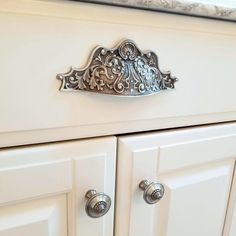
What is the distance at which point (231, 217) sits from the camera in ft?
1.84

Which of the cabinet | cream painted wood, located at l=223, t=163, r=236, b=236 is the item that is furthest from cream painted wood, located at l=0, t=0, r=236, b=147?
cream painted wood, located at l=223, t=163, r=236, b=236

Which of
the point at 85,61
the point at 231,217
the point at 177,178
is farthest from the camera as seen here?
the point at 231,217

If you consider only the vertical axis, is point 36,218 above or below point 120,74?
below

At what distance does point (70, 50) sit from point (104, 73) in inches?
2.2

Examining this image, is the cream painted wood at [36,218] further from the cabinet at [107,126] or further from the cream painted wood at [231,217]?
the cream painted wood at [231,217]

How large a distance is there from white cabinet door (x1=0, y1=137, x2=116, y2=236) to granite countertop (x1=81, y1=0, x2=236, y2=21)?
193 mm

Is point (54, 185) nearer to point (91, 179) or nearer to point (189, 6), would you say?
point (91, 179)

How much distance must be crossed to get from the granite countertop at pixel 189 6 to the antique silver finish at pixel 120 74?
0.17 feet

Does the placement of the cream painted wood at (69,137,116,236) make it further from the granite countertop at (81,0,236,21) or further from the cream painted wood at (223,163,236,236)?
the cream painted wood at (223,163,236,236)

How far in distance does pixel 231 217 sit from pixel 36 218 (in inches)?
17.4

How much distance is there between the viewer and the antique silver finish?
12.8 inches

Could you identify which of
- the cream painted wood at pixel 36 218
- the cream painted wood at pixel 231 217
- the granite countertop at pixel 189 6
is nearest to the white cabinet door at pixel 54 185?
the cream painted wood at pixel 36 218

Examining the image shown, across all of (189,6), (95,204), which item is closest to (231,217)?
(95,204)

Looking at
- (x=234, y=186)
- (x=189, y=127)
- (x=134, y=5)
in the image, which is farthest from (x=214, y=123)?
(x=134, y=5)
